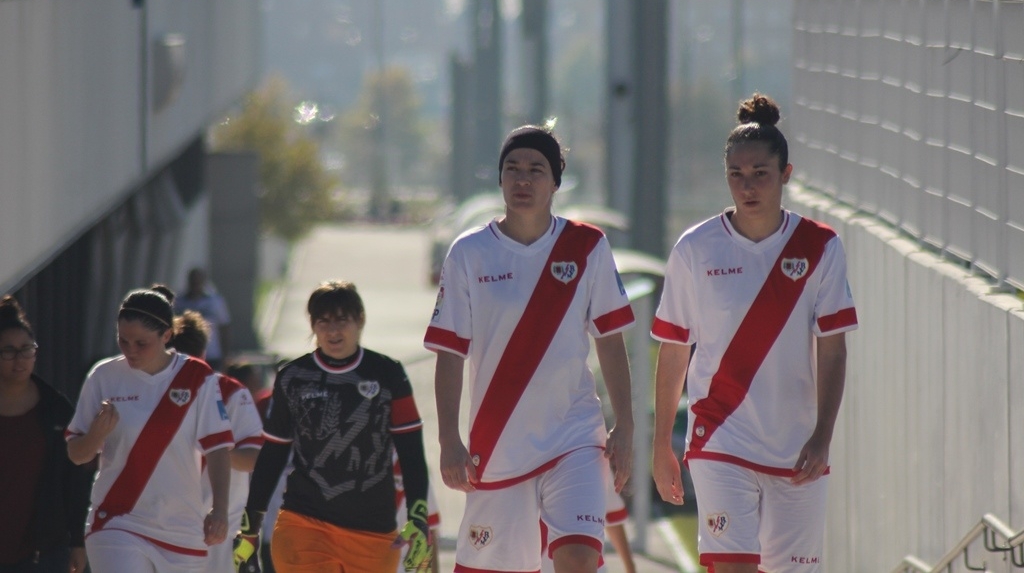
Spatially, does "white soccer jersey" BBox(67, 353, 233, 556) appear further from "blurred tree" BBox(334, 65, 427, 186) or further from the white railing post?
"blurred tree" BBox(334, 65, 427, 186)

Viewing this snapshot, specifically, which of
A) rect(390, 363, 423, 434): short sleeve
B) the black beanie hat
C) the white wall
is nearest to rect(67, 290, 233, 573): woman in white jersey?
rect(390, 363, 423, 434): short sleeve

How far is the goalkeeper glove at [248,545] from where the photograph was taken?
7.10 metres

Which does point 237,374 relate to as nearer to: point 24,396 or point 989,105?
point 24,396

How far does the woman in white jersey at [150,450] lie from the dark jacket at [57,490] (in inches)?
9.1

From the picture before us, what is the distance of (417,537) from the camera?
6.82m

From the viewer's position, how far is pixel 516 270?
6.54 metres

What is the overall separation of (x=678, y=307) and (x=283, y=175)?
56.7 m

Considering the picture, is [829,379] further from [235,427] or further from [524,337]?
[235,427]

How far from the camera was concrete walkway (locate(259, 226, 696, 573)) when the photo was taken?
16.5m

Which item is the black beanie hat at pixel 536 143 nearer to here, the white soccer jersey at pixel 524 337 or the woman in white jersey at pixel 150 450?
the white soccer jersey at pixel 524 337

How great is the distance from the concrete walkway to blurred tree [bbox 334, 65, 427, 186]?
5041 cm

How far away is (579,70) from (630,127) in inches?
5890

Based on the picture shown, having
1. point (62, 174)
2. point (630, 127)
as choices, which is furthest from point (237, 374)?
point (630, 127)

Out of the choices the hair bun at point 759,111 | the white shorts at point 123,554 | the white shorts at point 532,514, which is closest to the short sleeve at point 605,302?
the white shorts at point 532,514
